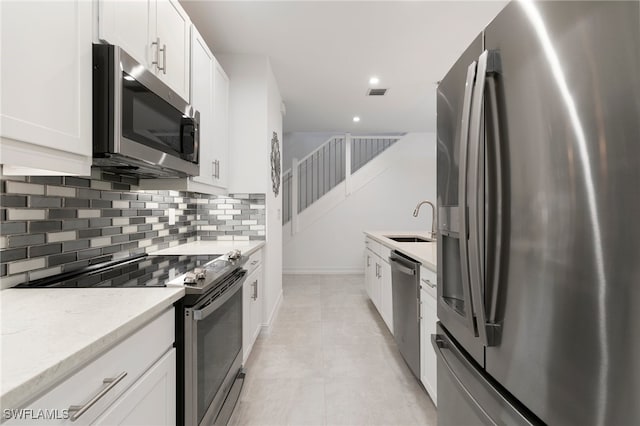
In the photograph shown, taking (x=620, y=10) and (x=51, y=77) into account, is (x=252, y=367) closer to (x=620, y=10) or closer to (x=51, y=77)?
(x=51, y=77)

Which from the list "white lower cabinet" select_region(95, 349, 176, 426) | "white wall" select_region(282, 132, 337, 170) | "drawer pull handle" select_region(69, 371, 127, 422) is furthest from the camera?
"white wall" select_region(282, 132, 337, 170)

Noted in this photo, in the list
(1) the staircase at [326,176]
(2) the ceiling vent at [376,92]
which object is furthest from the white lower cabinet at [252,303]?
(1) the staircase at [326,176]

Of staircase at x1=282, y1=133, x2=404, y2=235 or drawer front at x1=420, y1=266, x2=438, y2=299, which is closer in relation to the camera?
drawer front at x1=420, y1=266, x2=438, y2=299

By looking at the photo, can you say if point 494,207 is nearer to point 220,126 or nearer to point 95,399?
point 95,399

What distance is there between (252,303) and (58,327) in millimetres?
1779

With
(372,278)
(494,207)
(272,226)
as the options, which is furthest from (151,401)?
(372,278)

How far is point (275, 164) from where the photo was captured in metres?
3.49

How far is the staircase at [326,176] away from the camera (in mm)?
6012

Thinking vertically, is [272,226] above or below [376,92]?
below

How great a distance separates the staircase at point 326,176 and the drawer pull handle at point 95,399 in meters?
5.16

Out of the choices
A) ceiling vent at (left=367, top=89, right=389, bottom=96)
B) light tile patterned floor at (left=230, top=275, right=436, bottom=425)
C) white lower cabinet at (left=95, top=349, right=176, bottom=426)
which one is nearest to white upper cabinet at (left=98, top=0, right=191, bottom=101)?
white lower cabinet at (left=95, top=349, right=176, bottom=426)

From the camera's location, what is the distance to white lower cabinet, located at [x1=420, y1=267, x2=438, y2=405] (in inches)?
68.1

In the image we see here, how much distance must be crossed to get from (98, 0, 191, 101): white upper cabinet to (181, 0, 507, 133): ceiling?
0.64 meters

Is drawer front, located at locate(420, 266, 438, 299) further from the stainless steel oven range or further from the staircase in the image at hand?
the staircase
